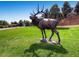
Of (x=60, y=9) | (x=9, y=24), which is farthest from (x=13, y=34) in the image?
(x=60, y=9)

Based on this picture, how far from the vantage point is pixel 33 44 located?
3531mm

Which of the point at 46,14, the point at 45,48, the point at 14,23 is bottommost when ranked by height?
the point at 45,48

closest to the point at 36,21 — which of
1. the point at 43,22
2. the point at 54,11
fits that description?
the point at 43,22

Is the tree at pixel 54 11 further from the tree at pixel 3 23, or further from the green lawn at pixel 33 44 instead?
the tree at pixel 3 23

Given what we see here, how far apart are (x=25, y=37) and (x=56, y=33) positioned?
1.48ft

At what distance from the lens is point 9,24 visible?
359 cm

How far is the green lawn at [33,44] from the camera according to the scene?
344cm

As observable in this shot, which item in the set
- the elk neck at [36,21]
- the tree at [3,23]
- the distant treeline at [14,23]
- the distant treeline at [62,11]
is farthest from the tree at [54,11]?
the tree at [3,23]

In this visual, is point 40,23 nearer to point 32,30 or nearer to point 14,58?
point 32,30

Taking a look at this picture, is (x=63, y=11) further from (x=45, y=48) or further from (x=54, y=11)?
(x=45, y=48)

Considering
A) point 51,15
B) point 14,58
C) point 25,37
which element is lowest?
point 14,58

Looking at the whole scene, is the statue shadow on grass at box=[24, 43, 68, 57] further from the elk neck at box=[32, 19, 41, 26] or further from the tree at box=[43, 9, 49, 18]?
the tree at box=[43, 9, 49, 18]

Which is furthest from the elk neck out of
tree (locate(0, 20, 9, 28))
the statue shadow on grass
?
tree (locate(0, 20, 9, 28))

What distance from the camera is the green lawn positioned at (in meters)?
3.44
